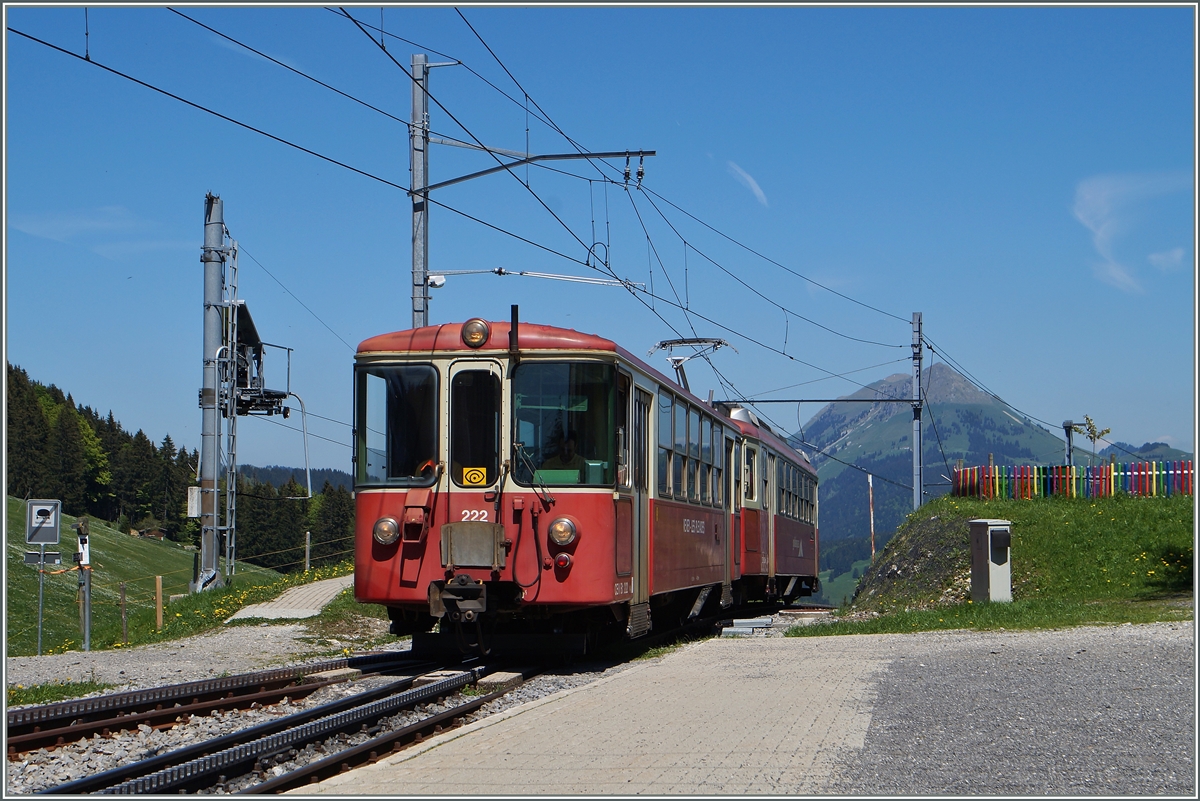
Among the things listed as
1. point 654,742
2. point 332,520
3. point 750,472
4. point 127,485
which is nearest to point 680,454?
point 750,472

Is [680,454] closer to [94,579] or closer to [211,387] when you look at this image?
[211,387]

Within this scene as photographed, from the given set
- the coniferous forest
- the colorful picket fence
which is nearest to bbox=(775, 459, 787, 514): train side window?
the colorful picket fence

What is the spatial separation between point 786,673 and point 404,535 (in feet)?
12.2

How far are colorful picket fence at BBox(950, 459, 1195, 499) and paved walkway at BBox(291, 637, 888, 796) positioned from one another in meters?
21.1

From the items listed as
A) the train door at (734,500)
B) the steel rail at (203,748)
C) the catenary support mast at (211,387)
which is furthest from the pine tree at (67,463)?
the steel rail at (203,748)

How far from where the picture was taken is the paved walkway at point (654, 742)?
621 centimetres

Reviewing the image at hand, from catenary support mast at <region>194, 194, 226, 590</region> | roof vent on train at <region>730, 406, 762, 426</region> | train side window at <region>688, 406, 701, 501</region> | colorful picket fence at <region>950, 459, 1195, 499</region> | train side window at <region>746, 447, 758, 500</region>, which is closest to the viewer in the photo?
train side window at <region>688, 406, 701, 501</region>

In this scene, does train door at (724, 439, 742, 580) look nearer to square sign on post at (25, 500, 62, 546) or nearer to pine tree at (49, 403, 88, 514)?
square sign on post at (25, 500, 62, 546)

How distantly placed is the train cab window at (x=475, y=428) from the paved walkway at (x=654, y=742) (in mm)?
2103

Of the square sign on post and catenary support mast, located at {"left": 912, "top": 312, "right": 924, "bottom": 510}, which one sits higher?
catenary support mast, located at {"left": 912, "top": 312, "right": 924, "bottom": 510}

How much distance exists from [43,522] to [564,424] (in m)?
10.5

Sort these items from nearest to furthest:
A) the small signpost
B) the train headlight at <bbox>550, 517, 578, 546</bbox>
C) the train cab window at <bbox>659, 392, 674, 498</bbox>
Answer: the train headlight at <bbox>550, 517, 578, 546</bbox> → the train cab window at <bbox>659, 392, 674, 498</bbox> → the small signpost

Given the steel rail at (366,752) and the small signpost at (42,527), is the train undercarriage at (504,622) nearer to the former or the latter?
the steel rail at (366,752)

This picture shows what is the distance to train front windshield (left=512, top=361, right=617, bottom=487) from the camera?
36.2 feet
